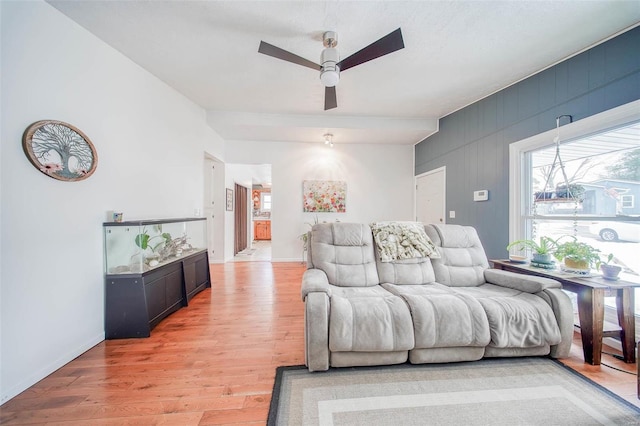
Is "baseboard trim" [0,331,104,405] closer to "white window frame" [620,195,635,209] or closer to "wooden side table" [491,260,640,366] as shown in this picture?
"wooden side table" [491,260,640,366]

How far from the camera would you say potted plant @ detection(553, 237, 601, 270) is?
1.86 meters

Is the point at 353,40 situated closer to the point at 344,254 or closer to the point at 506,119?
the point at 344,254

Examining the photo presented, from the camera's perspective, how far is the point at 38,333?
5.06 ft

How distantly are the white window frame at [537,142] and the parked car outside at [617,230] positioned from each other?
637 millimetres

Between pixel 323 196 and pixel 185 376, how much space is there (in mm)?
3817

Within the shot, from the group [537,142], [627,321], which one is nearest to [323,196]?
[537,142]

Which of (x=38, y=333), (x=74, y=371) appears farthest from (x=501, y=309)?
(x=38, y=333)

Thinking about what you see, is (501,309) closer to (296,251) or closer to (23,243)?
(23,243)

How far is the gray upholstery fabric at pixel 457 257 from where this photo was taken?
2154 millimetres

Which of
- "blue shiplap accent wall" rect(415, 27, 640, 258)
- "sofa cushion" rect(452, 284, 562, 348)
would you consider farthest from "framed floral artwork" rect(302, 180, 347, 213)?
"sofa cushion" rect(452, 284, 562, 348)

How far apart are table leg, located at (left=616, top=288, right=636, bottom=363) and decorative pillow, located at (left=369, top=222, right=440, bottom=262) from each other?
1.18 meters

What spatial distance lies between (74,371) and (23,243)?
95cm

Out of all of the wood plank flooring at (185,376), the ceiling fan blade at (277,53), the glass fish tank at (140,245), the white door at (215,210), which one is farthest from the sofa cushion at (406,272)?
the white door at (215,210)

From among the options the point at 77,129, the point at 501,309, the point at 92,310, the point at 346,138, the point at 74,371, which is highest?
the point at 346,138
